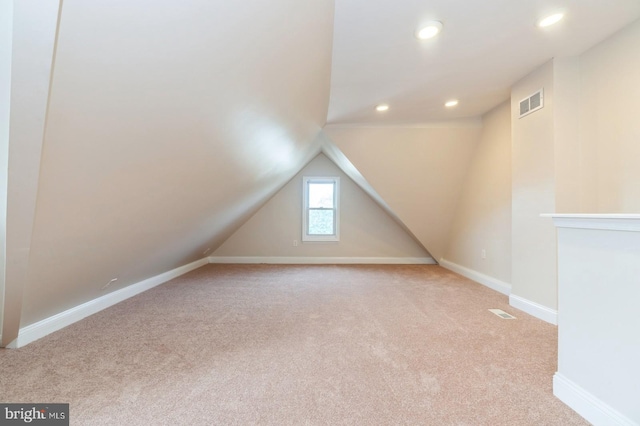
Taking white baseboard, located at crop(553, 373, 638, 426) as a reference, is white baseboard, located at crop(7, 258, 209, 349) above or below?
below

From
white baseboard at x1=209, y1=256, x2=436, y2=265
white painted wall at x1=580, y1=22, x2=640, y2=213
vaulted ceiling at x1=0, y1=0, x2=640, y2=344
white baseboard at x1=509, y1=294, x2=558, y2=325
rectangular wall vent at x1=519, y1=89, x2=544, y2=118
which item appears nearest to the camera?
vaulted ceiling at x1=0, y1=0, x2=640, y2=344

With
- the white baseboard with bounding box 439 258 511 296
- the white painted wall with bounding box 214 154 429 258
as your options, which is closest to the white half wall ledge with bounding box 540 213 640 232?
the white baseboard with bounding box 439 258 511 296

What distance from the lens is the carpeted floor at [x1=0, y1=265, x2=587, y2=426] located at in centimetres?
123

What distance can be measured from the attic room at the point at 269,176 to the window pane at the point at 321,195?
182cm

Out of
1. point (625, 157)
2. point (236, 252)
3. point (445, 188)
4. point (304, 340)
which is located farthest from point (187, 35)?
point (236, 252)

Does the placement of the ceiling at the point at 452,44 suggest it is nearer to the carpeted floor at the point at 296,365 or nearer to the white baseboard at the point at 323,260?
the carpeted floor at the point at 296,365

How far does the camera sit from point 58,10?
80 cm

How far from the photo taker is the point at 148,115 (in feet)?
4.40

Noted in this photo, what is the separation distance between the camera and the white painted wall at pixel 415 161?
12.1 ft

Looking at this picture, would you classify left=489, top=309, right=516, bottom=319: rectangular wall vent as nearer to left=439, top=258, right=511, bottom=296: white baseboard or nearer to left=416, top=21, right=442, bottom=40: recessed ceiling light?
left=439, top=258, right=511, bottom=296: white baseboard

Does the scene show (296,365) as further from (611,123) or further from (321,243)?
(321,243)

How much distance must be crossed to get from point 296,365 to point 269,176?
8.49 ft

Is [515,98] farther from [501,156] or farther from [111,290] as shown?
[111,290]

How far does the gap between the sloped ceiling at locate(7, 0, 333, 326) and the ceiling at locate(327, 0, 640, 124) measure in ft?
0.84
